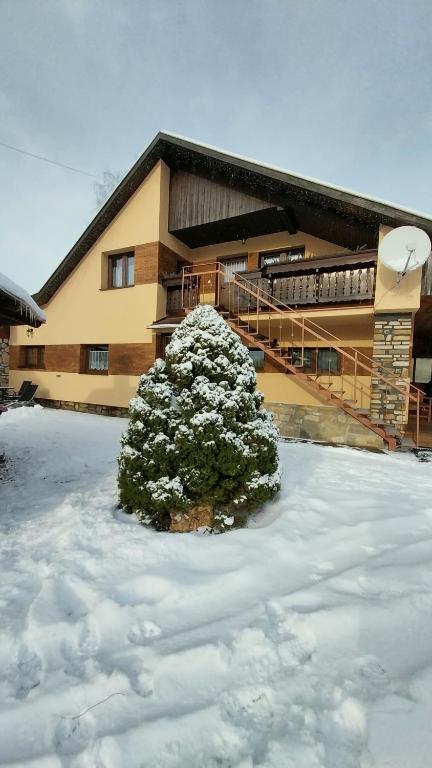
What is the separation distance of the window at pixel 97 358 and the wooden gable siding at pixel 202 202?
203 inches

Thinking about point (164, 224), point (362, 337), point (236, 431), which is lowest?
point (236, 431)

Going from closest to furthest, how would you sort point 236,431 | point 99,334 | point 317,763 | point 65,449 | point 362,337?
point 317,763
point 236,431
point 65,449
point 362,337
point 99,334

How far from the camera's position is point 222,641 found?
187 centimetres

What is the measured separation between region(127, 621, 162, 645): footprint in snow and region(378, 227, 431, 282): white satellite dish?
7.99 m

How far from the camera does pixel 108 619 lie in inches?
82.5

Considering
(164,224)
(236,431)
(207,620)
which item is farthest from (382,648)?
(164,224)

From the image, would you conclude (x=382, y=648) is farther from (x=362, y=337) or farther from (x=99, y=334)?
(x=99, y=334)

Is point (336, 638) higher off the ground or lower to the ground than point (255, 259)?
lower

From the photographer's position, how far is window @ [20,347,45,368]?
14062 mm

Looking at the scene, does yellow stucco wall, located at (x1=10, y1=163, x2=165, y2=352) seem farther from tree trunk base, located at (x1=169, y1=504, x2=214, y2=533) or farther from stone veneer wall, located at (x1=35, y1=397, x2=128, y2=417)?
tree trunk base, located at (x1=169, y1=504, x2=214, y2=533)

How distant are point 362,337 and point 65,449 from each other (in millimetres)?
8476

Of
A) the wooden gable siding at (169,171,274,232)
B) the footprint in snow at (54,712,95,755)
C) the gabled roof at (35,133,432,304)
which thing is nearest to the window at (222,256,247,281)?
the wooden gable siding at (169,171,274,232)

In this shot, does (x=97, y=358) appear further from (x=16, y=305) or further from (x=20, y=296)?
(x=20, y=296)

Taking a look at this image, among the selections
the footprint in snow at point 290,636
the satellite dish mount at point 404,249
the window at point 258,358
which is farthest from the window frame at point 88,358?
the footprint in snow at point 290,636
